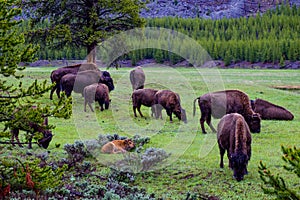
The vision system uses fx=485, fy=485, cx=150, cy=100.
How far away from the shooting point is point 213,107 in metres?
16.0

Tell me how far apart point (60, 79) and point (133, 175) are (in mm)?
12228

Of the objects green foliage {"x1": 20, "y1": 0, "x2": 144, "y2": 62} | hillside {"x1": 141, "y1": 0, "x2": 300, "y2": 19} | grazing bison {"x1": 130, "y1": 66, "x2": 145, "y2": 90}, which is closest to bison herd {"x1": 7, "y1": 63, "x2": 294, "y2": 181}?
green foliage {"x1": 20, "y1": 0, "x2": 144, "y2": 62}

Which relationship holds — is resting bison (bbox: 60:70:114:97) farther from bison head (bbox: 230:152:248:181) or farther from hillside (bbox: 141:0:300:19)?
hillside (bbox: 141:0:300:19)

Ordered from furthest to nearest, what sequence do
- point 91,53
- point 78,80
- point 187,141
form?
1. point 91,53
2. point 78,80
3. point 187,141

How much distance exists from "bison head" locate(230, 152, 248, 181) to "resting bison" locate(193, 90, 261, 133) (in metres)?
5.27

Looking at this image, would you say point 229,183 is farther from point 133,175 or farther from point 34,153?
point 34,153

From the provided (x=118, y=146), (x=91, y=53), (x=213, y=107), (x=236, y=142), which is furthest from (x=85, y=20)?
(x=236, y=142)

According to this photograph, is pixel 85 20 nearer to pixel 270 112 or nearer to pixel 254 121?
pixel 270 112

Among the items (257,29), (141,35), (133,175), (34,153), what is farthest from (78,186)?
(257,29)

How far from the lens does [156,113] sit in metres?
18.8

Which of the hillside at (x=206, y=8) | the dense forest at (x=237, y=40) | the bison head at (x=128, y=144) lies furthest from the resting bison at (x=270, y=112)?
the hillside at (x=206, y=8)

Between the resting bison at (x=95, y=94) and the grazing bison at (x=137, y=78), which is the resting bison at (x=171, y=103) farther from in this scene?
the grazing bison at (x=137, y=78)

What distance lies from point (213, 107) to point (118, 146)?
167 inches

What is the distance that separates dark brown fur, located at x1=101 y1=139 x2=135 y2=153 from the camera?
508 inches
